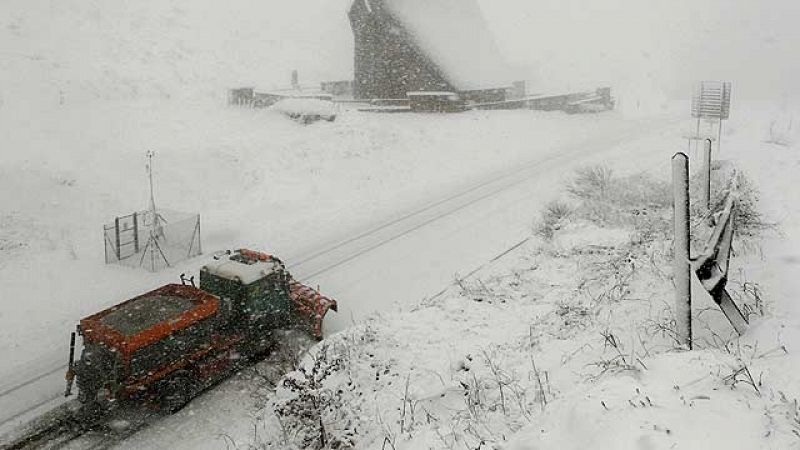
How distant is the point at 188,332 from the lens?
31.8 feet

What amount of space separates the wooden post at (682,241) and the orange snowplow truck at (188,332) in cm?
701

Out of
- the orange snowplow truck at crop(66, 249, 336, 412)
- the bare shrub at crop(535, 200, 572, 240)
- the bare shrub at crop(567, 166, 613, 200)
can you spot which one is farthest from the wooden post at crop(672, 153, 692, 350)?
the bare shrub at crop(567, 166, 613, 200)

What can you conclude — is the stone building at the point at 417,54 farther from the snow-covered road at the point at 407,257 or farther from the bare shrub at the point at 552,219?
the bare shrub at the point at 552,219

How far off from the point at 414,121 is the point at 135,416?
26835 millimetres

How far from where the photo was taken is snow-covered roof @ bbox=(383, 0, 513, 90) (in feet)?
126

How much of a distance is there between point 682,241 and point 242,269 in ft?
25.5

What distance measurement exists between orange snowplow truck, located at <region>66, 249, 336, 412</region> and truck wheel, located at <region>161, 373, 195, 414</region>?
0.05ft

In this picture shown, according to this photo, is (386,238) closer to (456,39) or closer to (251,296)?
(251,296)

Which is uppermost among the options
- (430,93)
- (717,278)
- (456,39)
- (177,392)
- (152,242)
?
(456,39)

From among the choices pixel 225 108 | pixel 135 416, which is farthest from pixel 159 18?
pixel 135 416

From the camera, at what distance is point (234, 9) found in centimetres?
5125

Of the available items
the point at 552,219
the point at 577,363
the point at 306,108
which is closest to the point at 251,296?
the point at 577,363

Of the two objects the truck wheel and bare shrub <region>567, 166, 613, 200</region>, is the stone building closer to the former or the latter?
bare shrub <region>567, 166, 613, 200</region>

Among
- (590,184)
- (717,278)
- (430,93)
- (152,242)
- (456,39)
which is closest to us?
(717,278)
